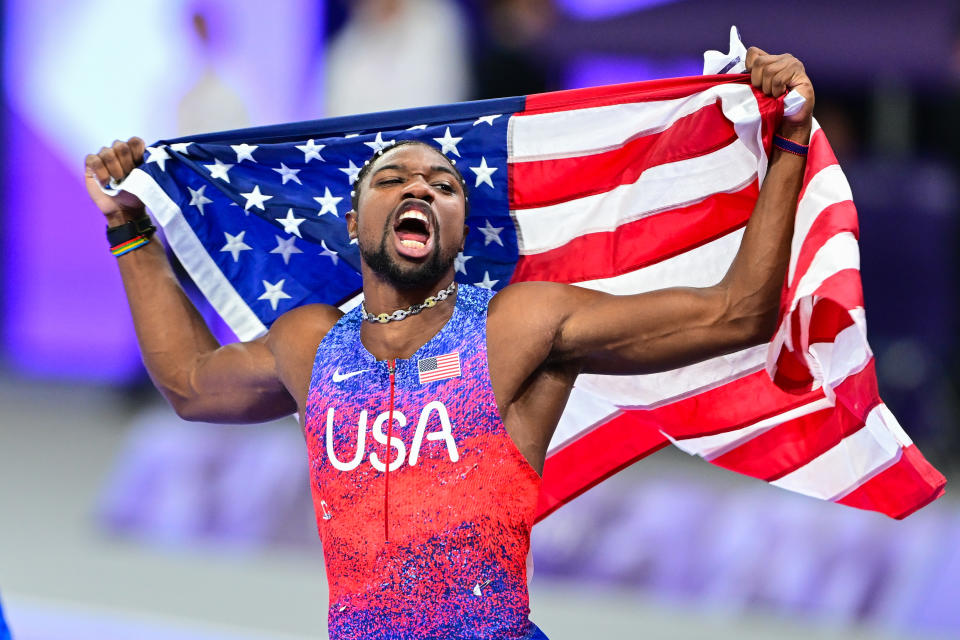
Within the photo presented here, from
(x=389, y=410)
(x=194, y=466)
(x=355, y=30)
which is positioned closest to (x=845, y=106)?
(x=355, y=30)

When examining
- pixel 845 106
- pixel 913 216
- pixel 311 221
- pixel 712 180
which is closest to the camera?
pixel 712 180

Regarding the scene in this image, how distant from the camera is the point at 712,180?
3850mm

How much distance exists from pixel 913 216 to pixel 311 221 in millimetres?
4098

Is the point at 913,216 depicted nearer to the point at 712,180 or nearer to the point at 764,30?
the point at 764,30

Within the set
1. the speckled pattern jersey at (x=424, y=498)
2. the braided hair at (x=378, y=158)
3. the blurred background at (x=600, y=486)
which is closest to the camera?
the speckled pattern jersey at (x=424, y=498)

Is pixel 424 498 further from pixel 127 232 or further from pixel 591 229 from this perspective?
pixel 127 232

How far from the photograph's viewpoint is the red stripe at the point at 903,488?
3.54 m

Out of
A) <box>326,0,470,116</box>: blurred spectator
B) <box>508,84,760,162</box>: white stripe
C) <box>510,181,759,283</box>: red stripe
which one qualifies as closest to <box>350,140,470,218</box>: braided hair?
<box>508,84,760,162</box>: white stripe

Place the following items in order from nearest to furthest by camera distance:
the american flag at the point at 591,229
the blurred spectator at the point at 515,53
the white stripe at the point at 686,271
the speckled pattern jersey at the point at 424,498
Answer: the speckled pattern jersey at the point at 424,498 → the american flag at the point at 591,229 → the white stripe at the point at 686,271 → the blurred spectator at the point at 515,53

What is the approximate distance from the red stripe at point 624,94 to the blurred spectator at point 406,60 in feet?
11.3

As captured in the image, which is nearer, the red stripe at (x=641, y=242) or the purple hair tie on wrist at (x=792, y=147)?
the purple hair tie on wrist at (x=792, y=147)

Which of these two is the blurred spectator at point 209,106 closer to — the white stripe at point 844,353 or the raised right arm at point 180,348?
the raised right arm at point 180,348

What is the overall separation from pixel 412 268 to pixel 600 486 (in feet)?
11.5

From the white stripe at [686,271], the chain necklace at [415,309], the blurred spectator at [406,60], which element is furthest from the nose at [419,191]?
the blurred spectator at [406,60]
